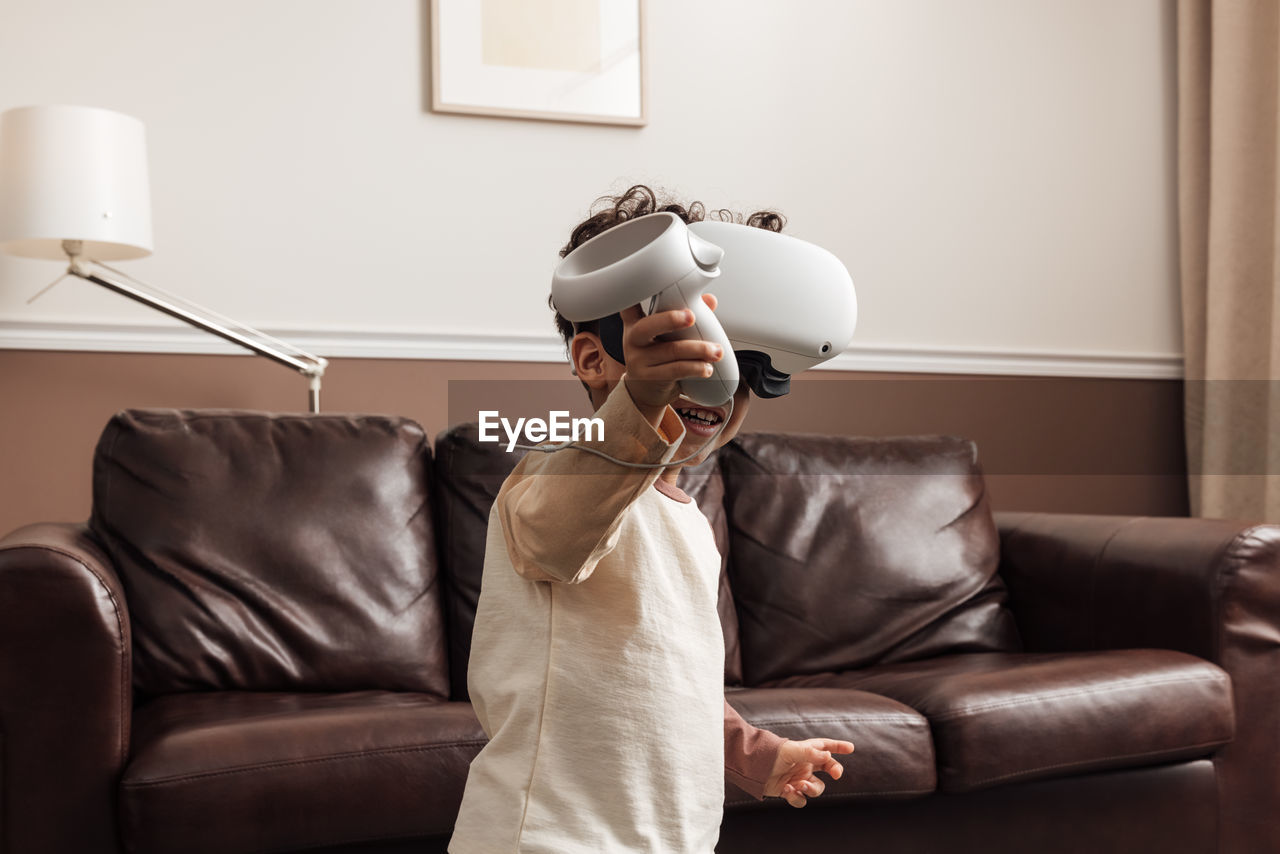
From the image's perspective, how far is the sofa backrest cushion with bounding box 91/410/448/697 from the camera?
1683mm

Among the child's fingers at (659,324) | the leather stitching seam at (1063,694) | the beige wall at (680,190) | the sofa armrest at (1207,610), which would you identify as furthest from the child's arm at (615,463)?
Result: the beige wall at (680,190)

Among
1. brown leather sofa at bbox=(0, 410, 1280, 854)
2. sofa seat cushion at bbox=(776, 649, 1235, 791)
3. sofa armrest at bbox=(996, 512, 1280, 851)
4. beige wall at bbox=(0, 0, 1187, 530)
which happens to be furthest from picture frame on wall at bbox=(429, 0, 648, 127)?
sofa seat cushion at bbox=(776, 649, 1235, 791)

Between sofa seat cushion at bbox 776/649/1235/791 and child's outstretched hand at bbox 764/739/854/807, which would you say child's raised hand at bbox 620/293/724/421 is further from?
sofa seat cushion at bbox 776/649/1235/791

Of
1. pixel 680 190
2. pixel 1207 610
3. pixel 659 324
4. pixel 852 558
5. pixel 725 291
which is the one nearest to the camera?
pixel 659 324

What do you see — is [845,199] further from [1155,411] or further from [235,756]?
[235,756]

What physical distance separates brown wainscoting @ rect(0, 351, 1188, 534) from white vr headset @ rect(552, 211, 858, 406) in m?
1.05

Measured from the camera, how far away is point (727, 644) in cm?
193

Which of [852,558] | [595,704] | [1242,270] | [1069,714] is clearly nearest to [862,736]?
[1069,714]

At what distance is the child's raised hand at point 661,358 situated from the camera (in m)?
0.57

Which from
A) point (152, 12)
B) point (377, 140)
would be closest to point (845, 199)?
point (377, 140)

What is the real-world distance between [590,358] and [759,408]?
1.92 meters

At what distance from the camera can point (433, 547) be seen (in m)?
1.89

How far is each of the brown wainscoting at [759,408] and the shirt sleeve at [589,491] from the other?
42.7 inches

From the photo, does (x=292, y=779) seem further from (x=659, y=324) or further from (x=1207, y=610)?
(x=1207, y=610)
